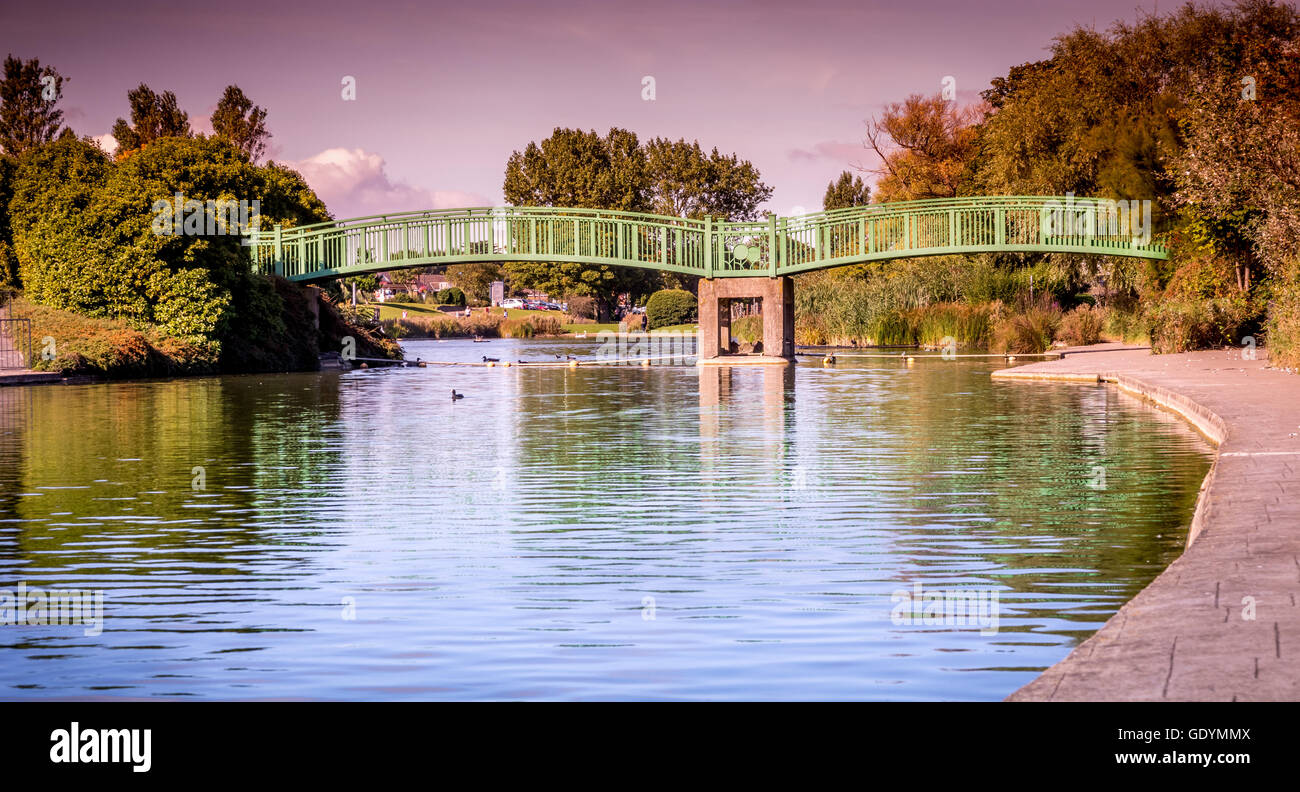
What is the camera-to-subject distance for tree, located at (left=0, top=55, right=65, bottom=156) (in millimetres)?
75250

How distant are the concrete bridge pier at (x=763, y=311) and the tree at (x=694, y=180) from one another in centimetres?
6444

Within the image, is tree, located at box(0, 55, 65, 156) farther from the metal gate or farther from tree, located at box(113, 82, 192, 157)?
the metal gate

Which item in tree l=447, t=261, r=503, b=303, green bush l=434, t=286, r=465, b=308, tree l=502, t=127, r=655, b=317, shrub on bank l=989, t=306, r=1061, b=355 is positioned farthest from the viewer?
green bush l=434, t=286, r=465, b=308

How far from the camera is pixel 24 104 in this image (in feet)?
249

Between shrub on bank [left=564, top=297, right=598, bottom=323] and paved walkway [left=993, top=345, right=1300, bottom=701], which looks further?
shrub on bank [left=564, top=297, right=598, bottom=323]

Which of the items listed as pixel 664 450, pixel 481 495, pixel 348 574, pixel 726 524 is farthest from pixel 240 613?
pixel 664 450

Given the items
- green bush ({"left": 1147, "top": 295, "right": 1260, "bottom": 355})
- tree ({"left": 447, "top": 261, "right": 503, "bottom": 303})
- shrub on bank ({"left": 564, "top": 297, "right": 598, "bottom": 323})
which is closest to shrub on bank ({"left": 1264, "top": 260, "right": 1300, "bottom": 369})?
green bush ({"left": 1147, "top": 295, "right": 1260, "bottom": 355})

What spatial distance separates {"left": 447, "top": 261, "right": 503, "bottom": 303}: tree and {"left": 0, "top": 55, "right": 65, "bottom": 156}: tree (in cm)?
4817

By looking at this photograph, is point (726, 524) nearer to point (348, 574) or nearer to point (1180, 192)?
point (348, 574)

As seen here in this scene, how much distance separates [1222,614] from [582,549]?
16.0ft

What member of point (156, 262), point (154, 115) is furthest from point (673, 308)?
point (156, 262)

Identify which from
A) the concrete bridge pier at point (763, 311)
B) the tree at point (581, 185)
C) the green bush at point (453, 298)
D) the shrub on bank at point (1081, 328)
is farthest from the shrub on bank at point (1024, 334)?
the green bush at point (453, 298)

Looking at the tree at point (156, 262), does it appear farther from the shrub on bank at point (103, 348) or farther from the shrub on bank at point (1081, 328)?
the shrub on bank at point (1081, 328)
